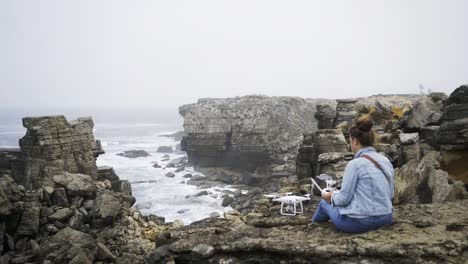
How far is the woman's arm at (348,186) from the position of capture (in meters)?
4.99

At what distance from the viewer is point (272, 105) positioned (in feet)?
181

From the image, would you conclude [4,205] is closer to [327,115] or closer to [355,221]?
[355,221]

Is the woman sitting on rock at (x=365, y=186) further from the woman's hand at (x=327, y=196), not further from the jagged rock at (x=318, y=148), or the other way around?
the jagged rock at (x=318, y=148)

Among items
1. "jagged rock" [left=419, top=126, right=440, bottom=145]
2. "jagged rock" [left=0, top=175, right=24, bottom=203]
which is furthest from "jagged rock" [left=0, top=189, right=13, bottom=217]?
"jagged rock" [left=419, top=126, right=440, bottom=145]

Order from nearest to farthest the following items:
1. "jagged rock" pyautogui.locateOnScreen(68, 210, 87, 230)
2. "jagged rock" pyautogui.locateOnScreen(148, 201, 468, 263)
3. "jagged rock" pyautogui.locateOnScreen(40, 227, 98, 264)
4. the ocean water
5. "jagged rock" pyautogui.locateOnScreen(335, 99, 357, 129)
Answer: "jagged rock" pyautogui.locateOnScreen(148, 201, 468, 263) → "jagged rock" pyautogui.locateOnScreen(40, 227, 98, 264) → "jagged rock" pyautogui.locateOnScreen(68, 210, 87, 230) → "jagged rock" pyautogui.locateOnScreen(335, 99, 357, 129) → the ocean water

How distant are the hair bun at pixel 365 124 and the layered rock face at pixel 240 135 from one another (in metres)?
41.1

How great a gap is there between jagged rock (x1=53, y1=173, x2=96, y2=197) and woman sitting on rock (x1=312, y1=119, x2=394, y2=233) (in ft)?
37.7

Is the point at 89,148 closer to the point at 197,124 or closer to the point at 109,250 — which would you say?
the point at 109,250

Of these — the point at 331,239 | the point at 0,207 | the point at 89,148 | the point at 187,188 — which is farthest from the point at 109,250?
the point at 187,188

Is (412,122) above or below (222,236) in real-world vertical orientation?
above

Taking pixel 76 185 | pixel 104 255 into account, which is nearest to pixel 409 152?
pixel 104 255

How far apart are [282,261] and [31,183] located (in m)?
15.0

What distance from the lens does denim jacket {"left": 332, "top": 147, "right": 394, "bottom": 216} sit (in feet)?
16.2

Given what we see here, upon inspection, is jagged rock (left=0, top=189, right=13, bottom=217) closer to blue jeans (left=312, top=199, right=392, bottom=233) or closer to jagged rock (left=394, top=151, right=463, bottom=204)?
blue jeans (left=312, top=199, right=392, bottom=233)
